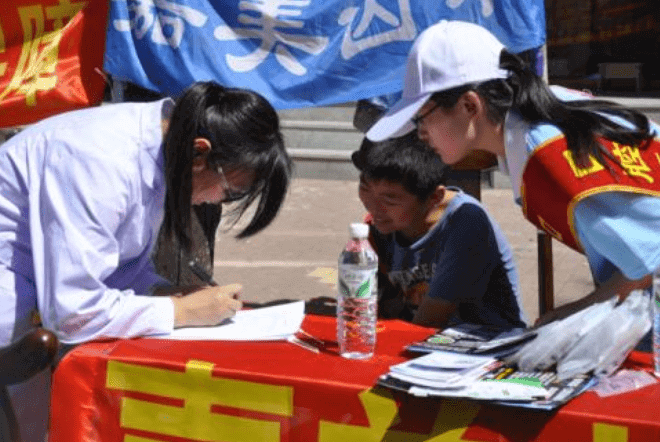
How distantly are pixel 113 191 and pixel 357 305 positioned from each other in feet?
1.84

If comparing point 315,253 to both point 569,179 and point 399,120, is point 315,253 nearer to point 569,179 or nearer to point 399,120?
point 399,120

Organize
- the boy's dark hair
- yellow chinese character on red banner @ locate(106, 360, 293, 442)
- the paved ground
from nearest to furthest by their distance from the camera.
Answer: yellow chinese character on red banner @ locate(106, 360, 293, 442) → the boy's dark hair → the paved ground

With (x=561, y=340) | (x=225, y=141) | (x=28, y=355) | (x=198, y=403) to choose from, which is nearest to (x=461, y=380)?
(x=561, y=340)

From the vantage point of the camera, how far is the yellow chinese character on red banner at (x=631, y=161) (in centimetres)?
228

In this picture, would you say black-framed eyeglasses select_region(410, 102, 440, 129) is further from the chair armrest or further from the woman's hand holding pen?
the chair armrest

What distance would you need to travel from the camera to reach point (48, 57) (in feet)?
14.0

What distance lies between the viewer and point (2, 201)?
2506 millimetres

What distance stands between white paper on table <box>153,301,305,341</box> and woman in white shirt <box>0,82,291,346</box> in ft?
0.21

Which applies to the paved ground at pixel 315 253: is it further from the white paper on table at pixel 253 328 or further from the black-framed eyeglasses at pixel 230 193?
the black-framed eyeglasses at pixel 230 193

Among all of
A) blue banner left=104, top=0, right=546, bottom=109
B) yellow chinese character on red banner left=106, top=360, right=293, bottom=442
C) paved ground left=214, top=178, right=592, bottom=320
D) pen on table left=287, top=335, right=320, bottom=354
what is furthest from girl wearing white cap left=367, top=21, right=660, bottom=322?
paved ground left=214, top=178, right=592, bottom=320

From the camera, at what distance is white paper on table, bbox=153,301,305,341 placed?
8.57 ft

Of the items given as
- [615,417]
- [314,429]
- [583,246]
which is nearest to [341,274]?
[314,429]

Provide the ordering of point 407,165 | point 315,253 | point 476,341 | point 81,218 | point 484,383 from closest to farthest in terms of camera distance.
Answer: point 484,383
point 81,218
point 476,341
point 407,165
point 315,253

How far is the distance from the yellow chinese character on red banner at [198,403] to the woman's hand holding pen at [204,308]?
21cm
